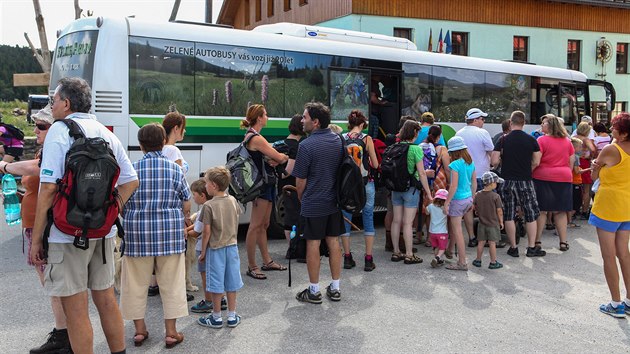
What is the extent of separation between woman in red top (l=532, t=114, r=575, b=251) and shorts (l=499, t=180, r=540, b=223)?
0.27m

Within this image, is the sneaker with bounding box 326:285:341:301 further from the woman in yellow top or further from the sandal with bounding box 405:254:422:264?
the woman in yellow top

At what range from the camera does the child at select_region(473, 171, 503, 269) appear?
709cm

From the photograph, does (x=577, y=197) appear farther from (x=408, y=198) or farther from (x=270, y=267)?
(x=270, y=267)

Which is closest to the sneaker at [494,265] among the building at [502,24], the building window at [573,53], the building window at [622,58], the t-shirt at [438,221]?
the t-shirt at [438,221]

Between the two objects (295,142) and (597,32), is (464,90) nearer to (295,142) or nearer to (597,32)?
(295,142)

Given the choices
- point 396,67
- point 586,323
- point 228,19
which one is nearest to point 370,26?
point 396,67

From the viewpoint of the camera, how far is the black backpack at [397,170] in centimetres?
695

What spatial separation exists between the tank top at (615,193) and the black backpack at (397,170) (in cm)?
219

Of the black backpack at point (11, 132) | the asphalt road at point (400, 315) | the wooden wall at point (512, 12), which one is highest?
the wooden wall at point (512, 12)

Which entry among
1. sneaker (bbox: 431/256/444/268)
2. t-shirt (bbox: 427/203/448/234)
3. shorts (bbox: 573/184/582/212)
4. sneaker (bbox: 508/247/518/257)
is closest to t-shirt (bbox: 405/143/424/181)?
t-shirt (bbox: 427/203/448/234)

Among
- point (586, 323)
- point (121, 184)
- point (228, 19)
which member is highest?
point (228, 19)

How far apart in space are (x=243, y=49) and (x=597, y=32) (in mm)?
26139

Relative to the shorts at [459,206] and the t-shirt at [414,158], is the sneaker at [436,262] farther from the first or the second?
the t-shirt at [414,158]

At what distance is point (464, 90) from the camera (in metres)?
11.3
